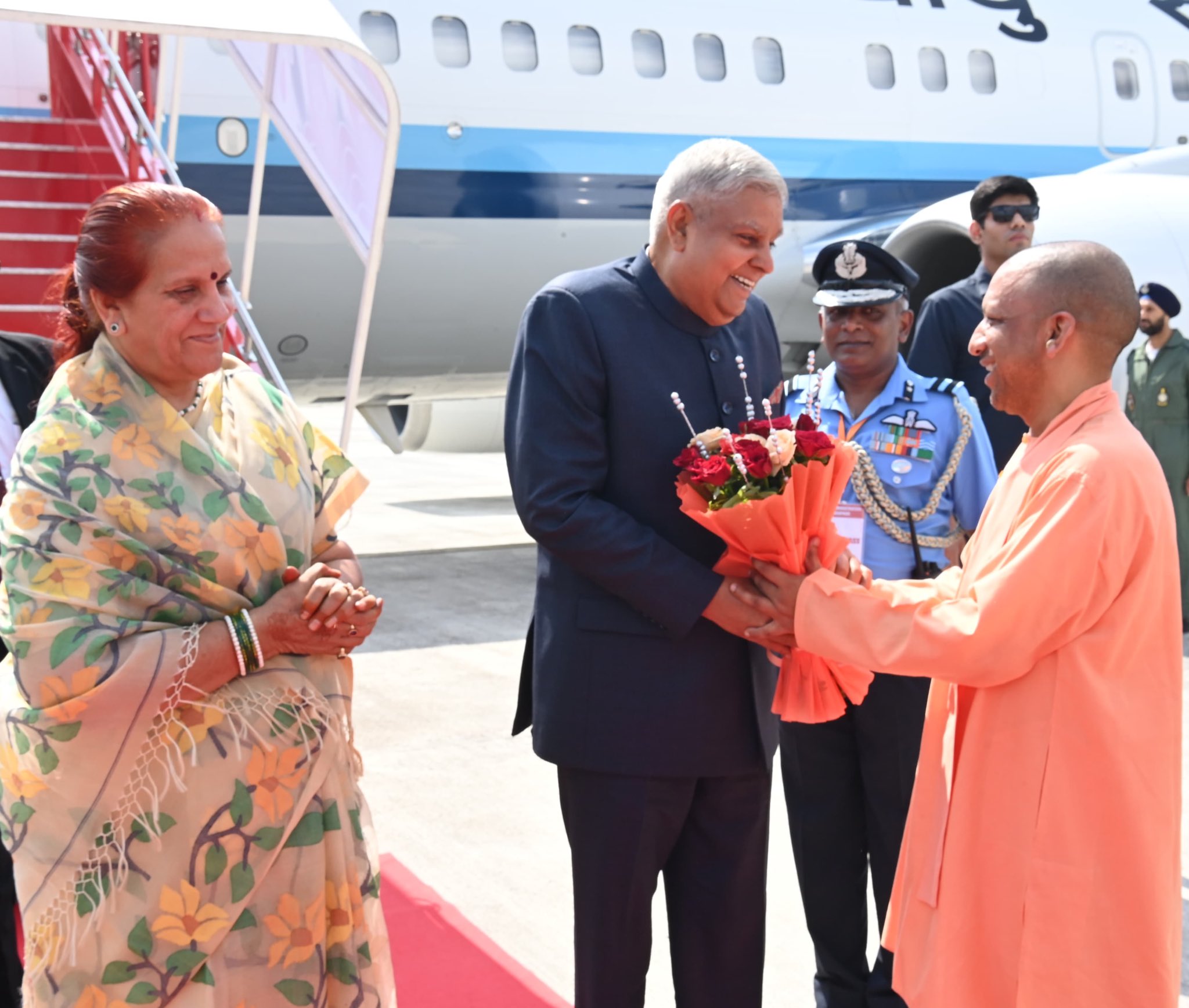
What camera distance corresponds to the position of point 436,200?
7.37 m

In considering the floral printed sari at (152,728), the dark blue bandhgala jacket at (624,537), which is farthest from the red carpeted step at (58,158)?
the floral printed sari at (152,728)

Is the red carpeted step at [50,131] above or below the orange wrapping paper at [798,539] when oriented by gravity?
above

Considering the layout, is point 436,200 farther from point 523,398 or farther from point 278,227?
point 523,398

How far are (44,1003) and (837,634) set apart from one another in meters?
1.19

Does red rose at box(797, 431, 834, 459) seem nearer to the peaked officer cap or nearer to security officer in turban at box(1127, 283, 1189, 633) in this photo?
the peaked officer cap

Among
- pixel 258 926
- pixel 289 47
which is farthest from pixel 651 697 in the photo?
pixel 289 47

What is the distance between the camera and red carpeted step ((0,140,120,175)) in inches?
238

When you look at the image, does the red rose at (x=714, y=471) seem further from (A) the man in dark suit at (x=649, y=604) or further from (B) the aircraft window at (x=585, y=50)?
(B) the aircraft window at (x=585, y=50)

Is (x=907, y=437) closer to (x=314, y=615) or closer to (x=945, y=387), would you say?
(x=945, y=387)

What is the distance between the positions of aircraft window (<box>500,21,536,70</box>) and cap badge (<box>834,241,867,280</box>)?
5.09 meters

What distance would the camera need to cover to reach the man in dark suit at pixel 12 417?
246cm

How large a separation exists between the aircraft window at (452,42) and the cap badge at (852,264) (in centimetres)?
499

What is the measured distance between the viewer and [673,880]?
91.4 inches

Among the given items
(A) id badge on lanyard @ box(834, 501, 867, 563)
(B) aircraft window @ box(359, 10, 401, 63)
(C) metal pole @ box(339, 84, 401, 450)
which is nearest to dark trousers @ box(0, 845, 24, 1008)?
(A) id badge on lanyard @ box(834, 501, 867, 563)
